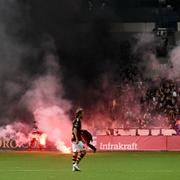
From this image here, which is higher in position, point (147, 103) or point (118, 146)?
point (147, 103)

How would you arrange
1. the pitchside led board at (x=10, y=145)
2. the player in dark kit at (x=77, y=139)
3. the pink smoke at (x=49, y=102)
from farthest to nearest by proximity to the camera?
1. the pink smoke at (x=49, y=102)
2. the pitchside led board at (x=10, y=145)
3. the player in dark kit at (x=77, y=139)

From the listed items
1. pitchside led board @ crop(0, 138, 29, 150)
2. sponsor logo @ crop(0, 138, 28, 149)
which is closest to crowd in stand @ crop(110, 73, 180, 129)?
pitchside led board @ crop(0, 138, 29, 150)

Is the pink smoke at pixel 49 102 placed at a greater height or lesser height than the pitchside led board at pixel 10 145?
greater

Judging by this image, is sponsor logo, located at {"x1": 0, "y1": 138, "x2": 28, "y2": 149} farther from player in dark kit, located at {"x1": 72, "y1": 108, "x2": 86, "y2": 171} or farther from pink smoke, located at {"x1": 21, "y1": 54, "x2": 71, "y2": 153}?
player in dark kit, located at {"x1": 72, "y1": 108, "x2": 86, "y2": 171}

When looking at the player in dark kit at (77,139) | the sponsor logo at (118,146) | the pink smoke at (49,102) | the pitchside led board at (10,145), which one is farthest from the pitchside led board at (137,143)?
the player in dark kit at (77,139)

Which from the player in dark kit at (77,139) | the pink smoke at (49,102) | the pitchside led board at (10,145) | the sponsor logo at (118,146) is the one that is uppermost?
the pink smoke at (49,102)

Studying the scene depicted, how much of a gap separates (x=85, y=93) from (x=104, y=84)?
5.70 feet

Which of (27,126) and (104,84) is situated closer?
→ (27,126)

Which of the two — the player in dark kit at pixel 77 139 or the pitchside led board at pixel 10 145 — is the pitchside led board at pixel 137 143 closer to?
the pitchside led board at pixel 10 145

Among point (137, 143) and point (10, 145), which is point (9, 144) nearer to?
point (10, 145)

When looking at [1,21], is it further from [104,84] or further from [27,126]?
[104,84]

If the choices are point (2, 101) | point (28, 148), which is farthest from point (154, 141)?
point (2, 101)

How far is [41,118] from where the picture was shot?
115ft

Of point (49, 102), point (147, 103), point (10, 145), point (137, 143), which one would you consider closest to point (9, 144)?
point (10, 145)
